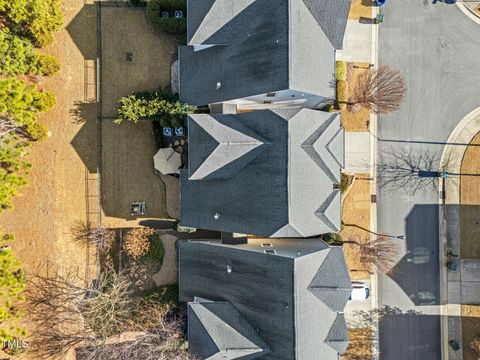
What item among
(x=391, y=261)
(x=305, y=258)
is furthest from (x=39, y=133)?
(x=391, y=261)

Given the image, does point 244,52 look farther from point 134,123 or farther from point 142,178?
point 142,178

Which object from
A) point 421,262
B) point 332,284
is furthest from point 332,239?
point 421,262

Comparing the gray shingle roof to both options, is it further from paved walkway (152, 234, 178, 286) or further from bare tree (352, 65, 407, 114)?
bare tree (352, 65, 407, 114)

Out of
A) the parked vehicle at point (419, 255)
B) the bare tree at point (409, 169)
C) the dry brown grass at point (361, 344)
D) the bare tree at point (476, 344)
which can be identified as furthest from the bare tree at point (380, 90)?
the bare tree at point (476, 344)

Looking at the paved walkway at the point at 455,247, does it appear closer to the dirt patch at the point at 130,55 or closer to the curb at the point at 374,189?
the curb at the point at 374,189

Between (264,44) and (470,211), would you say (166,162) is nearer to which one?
(264,44)
